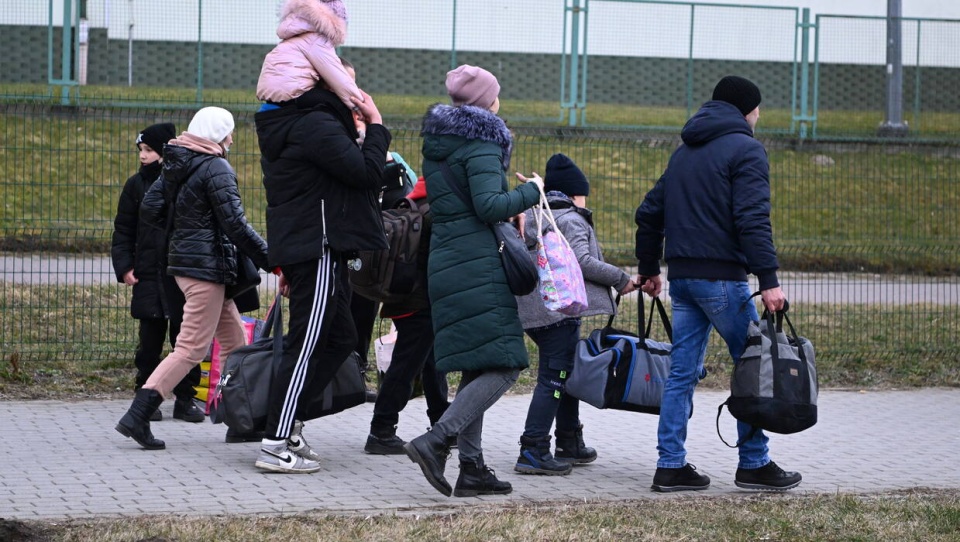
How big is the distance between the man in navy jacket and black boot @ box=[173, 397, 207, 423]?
2748mm

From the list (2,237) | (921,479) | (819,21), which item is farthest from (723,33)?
(921,479)

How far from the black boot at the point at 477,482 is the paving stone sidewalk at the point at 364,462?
0.20 ft

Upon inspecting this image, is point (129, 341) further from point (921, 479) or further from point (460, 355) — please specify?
point (921, 479)

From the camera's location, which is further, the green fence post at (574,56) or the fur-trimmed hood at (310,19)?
the green fence post at (574,56)

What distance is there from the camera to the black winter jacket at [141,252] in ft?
23.6

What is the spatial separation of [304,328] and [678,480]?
1.82 meters

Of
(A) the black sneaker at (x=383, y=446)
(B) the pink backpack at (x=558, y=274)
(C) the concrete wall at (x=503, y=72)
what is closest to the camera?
(B) the pink backpack at (x=558, y=274)

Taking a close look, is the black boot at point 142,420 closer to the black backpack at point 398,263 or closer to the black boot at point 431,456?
the black backpack at point 398,263

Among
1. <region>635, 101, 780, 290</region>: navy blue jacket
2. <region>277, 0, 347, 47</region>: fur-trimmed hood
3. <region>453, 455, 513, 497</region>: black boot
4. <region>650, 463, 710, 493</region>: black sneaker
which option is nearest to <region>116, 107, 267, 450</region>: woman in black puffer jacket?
<region>277, 0, 347, 47</region>: fur-trimmed hood

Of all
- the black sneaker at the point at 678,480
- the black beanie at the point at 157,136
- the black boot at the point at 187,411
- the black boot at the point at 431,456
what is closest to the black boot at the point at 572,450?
the black sneaker at the point at 678,480

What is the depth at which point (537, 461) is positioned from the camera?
6141mm

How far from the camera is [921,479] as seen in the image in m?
6.31

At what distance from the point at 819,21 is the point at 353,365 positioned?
13.7 metres

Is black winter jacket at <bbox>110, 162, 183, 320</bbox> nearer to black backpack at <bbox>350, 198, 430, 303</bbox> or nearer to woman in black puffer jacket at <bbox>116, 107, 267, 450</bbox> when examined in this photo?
woman in black puffer jacket at <bbox>116, 107, 267, 450</bbox>
